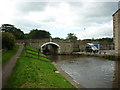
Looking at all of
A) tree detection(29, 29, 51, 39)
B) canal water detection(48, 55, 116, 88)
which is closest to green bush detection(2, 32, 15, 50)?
canal water detection(48, 55, 116, 88)

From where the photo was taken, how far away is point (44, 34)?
80.4 meters

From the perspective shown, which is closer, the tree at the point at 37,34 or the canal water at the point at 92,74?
the canal water at the point at 92,74

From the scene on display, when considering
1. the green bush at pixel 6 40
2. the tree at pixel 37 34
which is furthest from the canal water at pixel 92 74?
the tree at pixel 37 34

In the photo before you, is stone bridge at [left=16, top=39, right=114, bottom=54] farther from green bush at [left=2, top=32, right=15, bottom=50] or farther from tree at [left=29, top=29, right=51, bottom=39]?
tree at [left=29, top=29, right=51, bottom=39]

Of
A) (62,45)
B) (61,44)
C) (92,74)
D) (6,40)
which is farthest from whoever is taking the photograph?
(62,45)

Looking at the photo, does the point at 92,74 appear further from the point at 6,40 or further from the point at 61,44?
the point at 61,44

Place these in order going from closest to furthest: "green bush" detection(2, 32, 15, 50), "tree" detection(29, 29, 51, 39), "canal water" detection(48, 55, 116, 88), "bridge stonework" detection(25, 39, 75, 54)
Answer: "canal water" detection(48, 55, 116, 88)
"green bush" detection(2, 32, 15, 50)
"bridge stonework" detection(25, 39, 75, 54)
"tree" detection(29, 29, 51, 39)

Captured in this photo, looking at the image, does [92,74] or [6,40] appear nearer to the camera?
[92,74]

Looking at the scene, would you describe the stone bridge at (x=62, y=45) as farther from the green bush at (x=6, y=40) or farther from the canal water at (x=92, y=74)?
the canal water at (x=92, y=74)

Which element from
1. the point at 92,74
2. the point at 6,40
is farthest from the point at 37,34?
the point at 92,74

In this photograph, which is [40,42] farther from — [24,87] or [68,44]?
[24,87]

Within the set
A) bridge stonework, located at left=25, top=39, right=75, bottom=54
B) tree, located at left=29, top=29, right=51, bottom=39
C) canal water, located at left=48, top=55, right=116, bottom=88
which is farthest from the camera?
tree, located at left=29, top=29, right=51, bottom=39

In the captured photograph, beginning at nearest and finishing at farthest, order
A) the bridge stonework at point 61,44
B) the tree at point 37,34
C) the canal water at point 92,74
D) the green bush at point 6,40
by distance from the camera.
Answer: the canal water at point 92,74 < the green bush at point 6,40 < the bridge stonework at point 61,44 < the tree at point 37,34

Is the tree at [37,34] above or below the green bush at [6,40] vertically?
above
